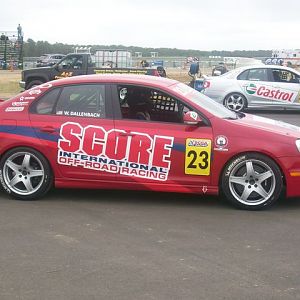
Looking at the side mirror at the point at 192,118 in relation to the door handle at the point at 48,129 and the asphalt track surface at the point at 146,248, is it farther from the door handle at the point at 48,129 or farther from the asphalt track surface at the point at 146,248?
the door handle at the point at 48,129

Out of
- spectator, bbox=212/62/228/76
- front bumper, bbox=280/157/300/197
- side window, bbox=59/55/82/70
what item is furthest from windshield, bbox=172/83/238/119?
spectator, bbox=212/62/228/76

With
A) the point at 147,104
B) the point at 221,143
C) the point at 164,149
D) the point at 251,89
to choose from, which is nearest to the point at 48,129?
the point at 147,104

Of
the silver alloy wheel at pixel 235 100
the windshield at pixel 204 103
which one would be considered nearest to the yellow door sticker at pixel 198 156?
the windshield at pixel 204 103

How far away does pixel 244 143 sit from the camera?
5.75 m

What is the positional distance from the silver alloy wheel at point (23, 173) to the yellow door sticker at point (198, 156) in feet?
5.66

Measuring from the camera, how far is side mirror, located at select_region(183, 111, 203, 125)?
232 inches

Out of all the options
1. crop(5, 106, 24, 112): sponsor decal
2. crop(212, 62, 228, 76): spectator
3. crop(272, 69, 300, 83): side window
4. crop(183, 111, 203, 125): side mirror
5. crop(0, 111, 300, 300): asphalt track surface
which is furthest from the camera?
crop(212, 62, 228, 76): spectator

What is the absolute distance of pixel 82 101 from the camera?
619 centimetres

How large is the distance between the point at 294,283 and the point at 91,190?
3442 millimetres

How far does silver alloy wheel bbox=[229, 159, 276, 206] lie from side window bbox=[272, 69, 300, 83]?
1106cm

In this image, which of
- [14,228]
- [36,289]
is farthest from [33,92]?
[36,289]

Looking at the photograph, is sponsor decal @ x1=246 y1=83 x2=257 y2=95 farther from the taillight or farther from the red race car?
the red race car

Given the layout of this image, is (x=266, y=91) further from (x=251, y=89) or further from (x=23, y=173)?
(x=23, y=173)

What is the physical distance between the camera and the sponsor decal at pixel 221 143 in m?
5.78
